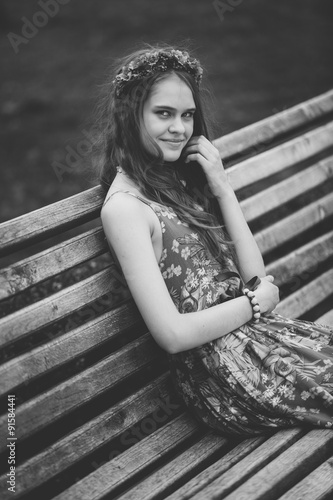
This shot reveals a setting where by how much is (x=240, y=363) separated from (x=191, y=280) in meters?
0.36

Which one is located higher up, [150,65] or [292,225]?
[150,65]

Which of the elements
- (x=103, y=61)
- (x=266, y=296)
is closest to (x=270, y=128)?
(x=266, y=296)

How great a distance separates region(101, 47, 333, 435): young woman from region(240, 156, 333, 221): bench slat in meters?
0.57

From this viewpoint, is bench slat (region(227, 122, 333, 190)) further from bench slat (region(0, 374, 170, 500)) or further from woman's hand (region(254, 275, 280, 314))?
bench slat (region(0, 374, 170, 500))

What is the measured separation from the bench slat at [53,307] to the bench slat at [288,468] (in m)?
0.82

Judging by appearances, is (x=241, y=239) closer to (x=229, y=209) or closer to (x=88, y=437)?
(x=229, y=209)

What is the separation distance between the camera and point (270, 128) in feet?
10.3

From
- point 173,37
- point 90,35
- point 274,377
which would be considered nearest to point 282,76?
point 173,37

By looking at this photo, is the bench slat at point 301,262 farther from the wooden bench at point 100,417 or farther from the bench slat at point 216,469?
the bench slat at point 216,469

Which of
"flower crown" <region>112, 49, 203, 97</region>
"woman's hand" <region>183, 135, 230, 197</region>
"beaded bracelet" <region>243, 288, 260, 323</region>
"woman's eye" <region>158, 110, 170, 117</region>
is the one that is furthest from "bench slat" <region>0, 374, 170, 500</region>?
"flower crown" <region>112, 49, 203, 97</region>

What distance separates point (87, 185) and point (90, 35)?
157 inches

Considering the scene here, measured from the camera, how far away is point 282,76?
738cm

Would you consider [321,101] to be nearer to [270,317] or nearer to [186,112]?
[186,112]

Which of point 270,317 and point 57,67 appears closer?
point 270,317
